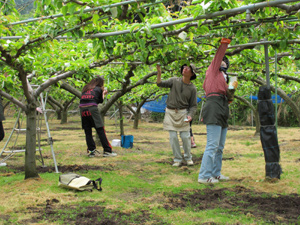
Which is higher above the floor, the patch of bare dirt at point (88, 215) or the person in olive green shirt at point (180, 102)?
the person in olive green shirt at point (180, 102)

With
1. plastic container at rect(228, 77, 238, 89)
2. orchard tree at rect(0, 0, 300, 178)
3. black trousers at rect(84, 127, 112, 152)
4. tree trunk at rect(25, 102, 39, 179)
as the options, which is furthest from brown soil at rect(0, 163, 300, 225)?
black trousers at rect(84, 127, 112, 152)

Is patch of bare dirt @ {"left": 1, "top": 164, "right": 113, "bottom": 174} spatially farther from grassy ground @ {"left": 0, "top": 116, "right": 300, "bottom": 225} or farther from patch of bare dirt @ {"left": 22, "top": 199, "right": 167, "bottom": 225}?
patch of bare dirt @ {"left": 22, "top": 199, "right": 167, "bottom": 225}

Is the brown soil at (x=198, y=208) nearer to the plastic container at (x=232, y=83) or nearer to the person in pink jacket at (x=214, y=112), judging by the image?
the person in pink jacket at (x=214, y=112)

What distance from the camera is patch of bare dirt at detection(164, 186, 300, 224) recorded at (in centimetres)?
326

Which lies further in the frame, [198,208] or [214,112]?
[214,112]

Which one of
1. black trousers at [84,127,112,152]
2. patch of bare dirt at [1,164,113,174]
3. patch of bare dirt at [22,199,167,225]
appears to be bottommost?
patch of bare dirt at [22,199,167,225]

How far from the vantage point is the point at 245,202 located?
3.73 metres

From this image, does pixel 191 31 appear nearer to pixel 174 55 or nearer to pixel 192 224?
pixel 174 55

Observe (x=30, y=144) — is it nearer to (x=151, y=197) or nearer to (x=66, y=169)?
(x=66, y=169)

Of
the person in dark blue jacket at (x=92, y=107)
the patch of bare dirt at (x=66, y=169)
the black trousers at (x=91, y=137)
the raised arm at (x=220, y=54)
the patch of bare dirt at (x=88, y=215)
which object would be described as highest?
the raised arm at (x=220, y=54)

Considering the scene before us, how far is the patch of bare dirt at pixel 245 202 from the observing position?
326 cm

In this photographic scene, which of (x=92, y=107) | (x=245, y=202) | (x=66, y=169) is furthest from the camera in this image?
(x=92, y=107)

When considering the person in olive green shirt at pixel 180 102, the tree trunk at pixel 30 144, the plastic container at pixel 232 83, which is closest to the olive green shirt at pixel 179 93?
the person in olive green shirt at pixel 180 102

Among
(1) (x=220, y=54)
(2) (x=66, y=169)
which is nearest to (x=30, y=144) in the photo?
(2) (x=66, y=169)
